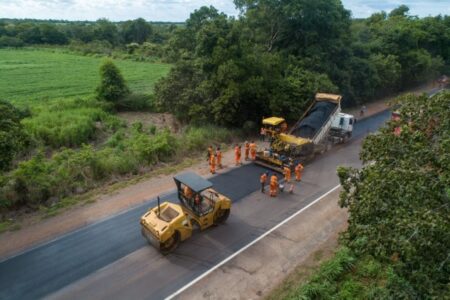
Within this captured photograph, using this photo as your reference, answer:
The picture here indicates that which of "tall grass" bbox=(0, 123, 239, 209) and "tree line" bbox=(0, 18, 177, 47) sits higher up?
"tree line" bbox=(0, 18, 177, 47)

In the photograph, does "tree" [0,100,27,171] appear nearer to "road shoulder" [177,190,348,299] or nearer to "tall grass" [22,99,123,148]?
"road shoulder" [177,190,348,299]

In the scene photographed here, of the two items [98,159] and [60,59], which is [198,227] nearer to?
[98,159]

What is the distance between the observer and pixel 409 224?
645 centimetres

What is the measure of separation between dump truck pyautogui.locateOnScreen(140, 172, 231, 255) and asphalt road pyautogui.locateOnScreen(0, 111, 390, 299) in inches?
16.6

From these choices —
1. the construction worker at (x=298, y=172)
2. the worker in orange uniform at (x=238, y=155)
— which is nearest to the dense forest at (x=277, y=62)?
the worker in orange uniform at (x=238, y=155)

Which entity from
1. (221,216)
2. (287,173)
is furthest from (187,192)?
(287,173)

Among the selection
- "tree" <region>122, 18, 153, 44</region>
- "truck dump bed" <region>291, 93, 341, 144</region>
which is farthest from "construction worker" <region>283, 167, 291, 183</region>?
"tree" <region>122, 18, 153, 44</region>

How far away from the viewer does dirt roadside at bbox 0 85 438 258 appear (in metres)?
12.7

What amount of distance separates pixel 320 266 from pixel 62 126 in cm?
2019

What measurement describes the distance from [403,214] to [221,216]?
787 centimetres

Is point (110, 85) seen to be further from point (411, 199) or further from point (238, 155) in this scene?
point (411, 199)

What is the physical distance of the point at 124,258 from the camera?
11969mm

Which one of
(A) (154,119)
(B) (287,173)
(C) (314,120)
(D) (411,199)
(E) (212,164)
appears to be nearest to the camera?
(D) (411,199)

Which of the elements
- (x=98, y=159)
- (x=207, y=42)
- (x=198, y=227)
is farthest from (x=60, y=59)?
(x=198, y=227)
